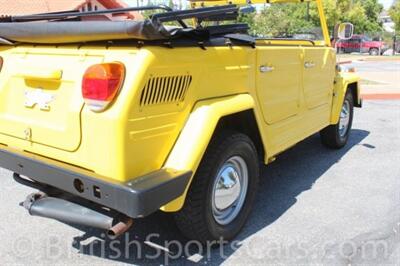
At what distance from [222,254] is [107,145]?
1281mm

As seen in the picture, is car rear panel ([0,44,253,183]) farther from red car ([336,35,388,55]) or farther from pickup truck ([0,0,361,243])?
red car ([336,35,388,55])

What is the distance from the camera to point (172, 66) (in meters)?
2.76

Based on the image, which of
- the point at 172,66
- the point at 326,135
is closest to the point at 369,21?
the point at 326,135

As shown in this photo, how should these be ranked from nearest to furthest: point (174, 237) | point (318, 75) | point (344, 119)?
point (174, 237), point (318, 75), point (344, 119)

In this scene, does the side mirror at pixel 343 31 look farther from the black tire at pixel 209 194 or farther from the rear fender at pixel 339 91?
the black tire at pixel 209 194

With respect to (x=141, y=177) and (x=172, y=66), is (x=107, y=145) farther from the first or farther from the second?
(x=172, y=66)

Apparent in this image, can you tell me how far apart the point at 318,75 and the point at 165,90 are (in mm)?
2653

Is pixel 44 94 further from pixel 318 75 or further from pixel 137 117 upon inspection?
pixel 318 75

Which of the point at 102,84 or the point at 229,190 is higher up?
the point at 102,84

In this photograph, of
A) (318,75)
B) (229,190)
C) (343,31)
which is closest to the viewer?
(229,190)

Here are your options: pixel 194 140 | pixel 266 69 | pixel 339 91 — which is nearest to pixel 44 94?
pixel 194 140

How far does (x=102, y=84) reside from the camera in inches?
103

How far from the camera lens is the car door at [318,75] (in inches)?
182

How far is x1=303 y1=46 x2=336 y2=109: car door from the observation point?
4625 mm
